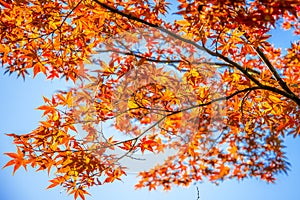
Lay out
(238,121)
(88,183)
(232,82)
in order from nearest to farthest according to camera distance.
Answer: (88,183)
(232,82)
(238,121)

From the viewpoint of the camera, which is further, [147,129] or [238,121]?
[238,121]

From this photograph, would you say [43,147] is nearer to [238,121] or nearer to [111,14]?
[111,14]

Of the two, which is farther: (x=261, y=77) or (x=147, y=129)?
(x=261, y=77)

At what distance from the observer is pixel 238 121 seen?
15.6 ft

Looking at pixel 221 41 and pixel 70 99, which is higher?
pixel 221 41

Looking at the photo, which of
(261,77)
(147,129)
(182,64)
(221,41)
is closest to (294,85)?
(261,77)

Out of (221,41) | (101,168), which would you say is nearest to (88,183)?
(101,168)

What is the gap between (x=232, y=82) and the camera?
395 centimetres

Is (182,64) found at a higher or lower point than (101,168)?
higher

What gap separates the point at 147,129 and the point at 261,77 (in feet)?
4.87

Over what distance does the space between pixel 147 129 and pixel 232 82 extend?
1272mm

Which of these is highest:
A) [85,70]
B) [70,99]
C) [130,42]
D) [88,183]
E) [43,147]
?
[130,42]

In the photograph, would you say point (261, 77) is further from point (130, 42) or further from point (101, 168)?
point (101, 168)

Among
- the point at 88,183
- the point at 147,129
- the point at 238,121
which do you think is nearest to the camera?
the point at 147,129
